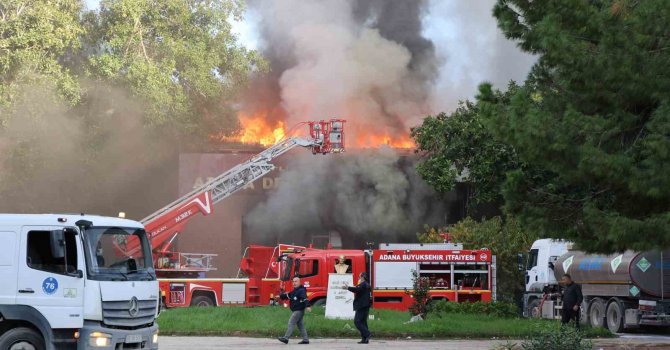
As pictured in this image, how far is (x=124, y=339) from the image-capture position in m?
15.3

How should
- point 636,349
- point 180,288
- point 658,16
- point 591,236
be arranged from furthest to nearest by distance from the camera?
point 180,288
point 636,349
point 591,236
point 658,16

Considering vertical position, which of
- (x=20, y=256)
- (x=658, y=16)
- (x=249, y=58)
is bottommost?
(x=20, y=256)

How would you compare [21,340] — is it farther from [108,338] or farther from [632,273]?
[632,273]

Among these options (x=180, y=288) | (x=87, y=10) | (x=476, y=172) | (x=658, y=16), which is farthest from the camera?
(x=87, y=10)

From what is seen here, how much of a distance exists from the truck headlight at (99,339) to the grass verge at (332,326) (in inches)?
326

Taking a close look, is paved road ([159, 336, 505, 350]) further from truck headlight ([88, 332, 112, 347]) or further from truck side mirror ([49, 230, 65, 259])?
truck side mirror ([49, 230, 65, 259])

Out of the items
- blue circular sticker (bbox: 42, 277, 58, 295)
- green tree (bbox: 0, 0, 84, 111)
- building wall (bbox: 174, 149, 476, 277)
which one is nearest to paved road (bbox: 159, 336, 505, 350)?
blue circular sticker (bbox: 42, 277, 58, 295)

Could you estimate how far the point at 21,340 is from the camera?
14961mm

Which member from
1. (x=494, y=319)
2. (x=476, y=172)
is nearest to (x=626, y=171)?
(x=494, y=319)

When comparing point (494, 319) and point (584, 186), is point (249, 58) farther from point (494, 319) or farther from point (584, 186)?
point (584, 186)

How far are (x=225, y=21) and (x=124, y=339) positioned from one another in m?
35.8

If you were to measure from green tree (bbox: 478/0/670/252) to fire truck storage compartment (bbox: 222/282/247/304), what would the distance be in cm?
1643

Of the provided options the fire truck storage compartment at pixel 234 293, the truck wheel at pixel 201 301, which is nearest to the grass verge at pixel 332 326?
the truck wheel at pixel 201 301

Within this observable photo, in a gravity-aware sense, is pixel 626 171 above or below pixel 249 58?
below
